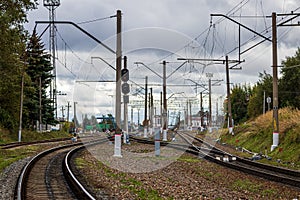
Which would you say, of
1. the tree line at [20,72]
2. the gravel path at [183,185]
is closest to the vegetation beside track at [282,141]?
the gravel path at [183,185]

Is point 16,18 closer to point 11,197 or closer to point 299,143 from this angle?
point 11,197

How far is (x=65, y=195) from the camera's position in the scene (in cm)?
1245

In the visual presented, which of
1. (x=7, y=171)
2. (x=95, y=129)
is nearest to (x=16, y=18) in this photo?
(x=7, y=171)

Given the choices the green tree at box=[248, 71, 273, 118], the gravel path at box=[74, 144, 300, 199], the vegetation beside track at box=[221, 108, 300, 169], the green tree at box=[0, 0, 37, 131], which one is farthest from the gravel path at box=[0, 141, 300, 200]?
the green tree at box=[248, 71, 273, 118]

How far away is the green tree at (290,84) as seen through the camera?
58062 mm

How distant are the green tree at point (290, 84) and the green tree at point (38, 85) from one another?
3047 centimetres

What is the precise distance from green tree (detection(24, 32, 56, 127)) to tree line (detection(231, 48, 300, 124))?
96.6ft

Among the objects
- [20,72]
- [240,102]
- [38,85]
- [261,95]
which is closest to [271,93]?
[261,95]

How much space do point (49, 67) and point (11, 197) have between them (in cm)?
5337

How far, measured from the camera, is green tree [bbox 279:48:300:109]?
190 feet

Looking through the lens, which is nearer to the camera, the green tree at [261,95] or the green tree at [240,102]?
the green tree at [261,95]

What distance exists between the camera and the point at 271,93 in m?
67.1

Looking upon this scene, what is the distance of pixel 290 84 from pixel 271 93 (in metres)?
7.77

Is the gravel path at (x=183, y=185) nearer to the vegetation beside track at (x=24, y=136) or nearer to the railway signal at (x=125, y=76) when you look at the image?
the railway signal at (x=125, y=76)
